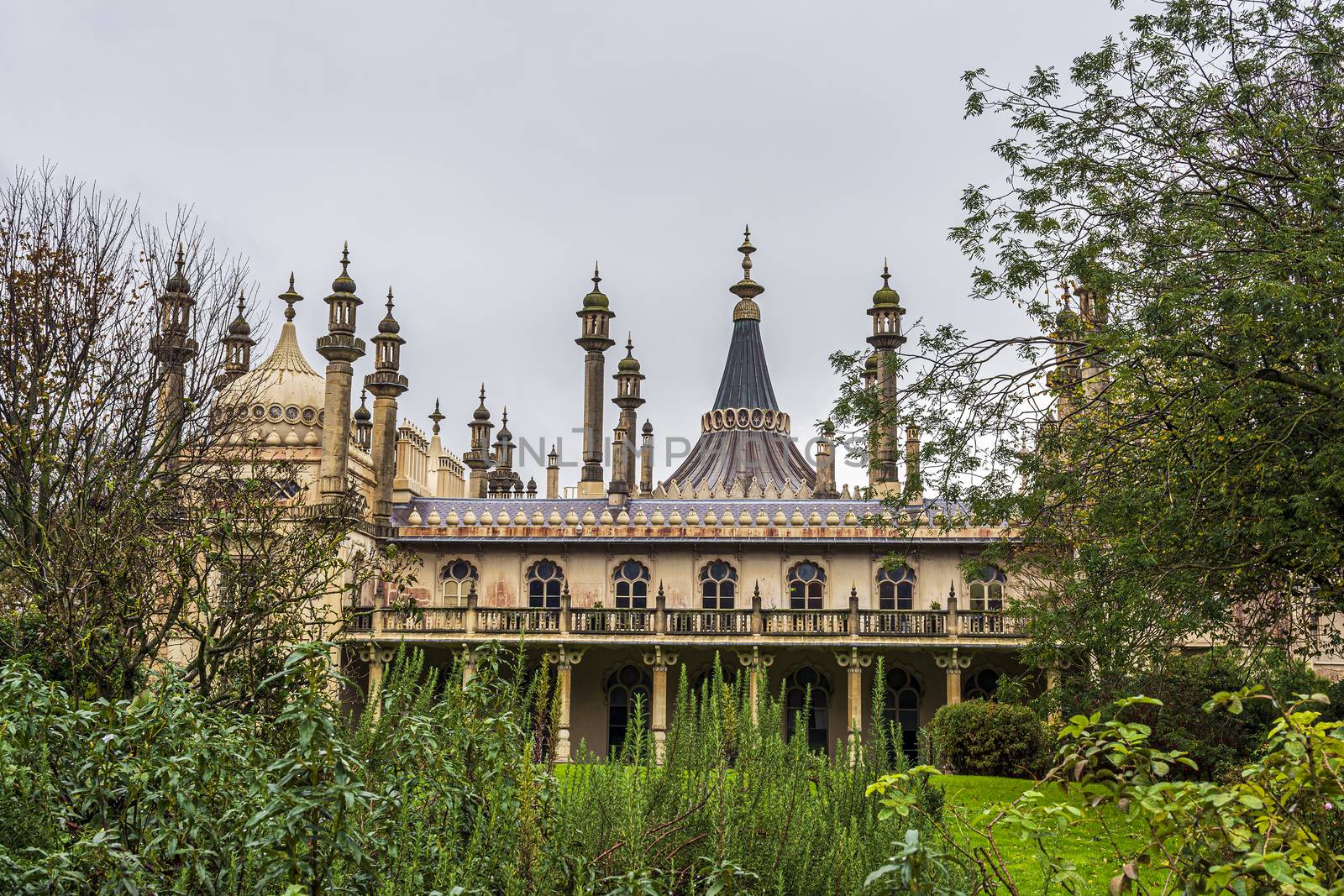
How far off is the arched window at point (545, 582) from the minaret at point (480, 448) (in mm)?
22432

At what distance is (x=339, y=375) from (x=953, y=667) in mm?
16764

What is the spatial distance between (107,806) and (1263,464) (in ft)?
37.6

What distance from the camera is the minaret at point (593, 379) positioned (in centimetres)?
3769

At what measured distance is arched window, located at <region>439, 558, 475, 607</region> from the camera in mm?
34375

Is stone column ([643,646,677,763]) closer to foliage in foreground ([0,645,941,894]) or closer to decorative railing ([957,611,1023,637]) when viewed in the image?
decorative railing ([957,611,1023,637])

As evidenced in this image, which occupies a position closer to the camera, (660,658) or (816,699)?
(660,658)

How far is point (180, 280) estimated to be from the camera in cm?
2391

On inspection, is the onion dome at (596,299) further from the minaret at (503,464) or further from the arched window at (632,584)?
the minaret at (503,464)

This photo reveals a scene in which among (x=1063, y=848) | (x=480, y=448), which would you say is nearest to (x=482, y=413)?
(x=480, y=448)

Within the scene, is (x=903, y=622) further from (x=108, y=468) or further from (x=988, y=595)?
(x=108, y=468)

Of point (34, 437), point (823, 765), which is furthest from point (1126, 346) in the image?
point (34, 437)

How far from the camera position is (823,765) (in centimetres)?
827

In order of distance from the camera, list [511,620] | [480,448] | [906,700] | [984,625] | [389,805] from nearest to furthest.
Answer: [389,805] < [984,625] < [511,620] < [906,700] < [480,448]

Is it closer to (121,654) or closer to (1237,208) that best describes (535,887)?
(121,654)
